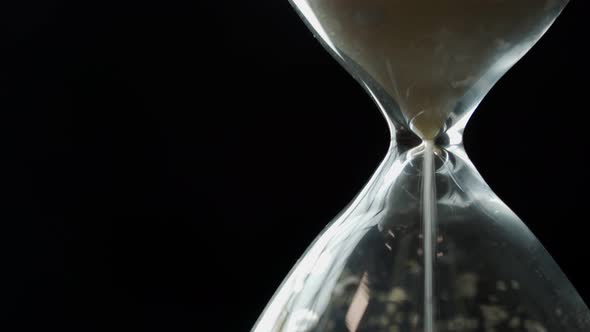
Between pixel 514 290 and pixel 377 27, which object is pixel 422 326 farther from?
pixel 377 27

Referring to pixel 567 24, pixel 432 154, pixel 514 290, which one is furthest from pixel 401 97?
pixel 567 24

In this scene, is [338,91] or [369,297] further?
[338,91]

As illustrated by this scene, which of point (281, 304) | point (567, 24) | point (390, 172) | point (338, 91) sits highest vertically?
point (567, 24)

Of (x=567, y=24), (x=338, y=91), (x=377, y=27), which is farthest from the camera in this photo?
(x=338, y=91)

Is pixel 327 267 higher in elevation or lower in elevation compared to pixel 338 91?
lower

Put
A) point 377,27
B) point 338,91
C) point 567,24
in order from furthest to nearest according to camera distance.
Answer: point 338,91
point 567,24
point 377,27

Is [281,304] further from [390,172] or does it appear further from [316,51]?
[316,51]

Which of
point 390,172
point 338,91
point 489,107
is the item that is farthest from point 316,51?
point 390,172
